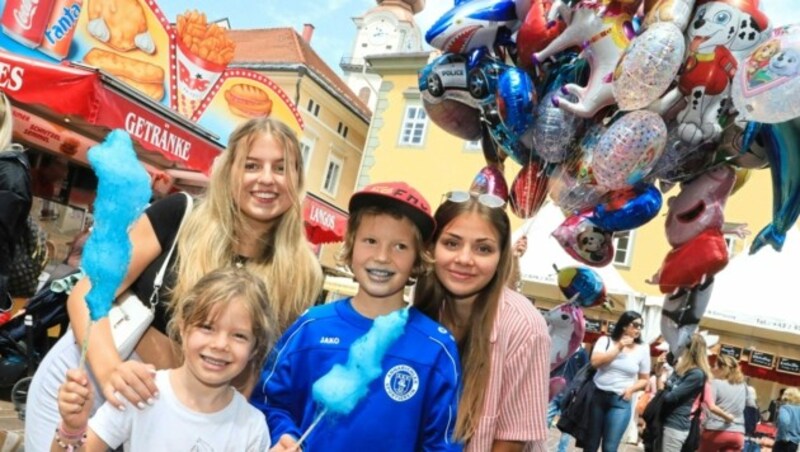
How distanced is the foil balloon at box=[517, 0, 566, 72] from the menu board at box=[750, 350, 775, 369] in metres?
13.0

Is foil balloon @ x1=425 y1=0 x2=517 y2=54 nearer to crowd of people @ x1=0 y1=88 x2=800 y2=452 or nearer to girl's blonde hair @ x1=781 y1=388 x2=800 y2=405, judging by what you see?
crowd of people @ x1=0 y1=88 x2=800 y2=452

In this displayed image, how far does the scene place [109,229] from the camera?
4.82 feet

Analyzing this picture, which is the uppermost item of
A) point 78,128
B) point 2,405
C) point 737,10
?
point 737,10

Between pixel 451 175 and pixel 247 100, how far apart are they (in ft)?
35.5

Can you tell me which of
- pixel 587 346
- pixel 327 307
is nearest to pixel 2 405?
pixel 327 307

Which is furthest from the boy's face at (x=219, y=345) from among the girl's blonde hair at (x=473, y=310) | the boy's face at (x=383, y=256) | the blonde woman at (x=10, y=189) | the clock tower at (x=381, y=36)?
the clock tower at (x=381, y=36)

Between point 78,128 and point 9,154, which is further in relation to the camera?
point 78,128

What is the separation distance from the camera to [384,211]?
1.93m

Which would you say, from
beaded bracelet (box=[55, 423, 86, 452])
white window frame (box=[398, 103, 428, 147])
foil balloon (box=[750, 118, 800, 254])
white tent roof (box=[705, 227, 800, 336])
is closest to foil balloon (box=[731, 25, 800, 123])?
foil balloon (box=[750, 118, 800, 254])

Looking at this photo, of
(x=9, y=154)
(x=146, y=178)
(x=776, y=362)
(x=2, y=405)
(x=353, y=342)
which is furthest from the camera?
(x=776, y=362)

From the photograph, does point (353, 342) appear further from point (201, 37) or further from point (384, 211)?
point (201, 37)

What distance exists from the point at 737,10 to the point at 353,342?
9.08ft

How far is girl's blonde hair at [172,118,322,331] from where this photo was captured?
74.6 inches

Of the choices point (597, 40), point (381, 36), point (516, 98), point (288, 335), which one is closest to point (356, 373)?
point (288, 335)
